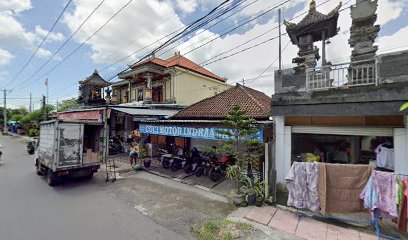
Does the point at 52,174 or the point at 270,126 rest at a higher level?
the point at 270,126

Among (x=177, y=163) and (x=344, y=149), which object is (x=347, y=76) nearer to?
(x=344, y=149)

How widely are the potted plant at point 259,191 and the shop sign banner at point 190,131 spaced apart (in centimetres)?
146

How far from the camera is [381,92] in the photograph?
5.09 meters

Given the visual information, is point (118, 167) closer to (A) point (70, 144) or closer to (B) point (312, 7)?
(A) point (70, 144)

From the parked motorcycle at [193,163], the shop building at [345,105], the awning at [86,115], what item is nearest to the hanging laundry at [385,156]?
the shop building at [345,105]

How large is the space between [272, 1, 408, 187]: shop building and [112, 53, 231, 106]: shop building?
11.5 metres

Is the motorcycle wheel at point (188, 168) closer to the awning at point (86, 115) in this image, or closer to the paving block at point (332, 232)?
the paving block at point (332, 232)

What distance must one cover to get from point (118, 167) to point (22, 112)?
55.9 m

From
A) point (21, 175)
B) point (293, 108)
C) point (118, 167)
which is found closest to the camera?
point (293, 108)

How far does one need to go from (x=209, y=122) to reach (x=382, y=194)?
17.6 feet

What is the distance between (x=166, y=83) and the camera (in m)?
18.0

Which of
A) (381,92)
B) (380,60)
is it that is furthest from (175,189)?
(380,60)

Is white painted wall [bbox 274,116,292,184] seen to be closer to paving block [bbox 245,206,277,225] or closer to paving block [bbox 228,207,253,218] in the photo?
paving block [bbox 245,206,277,225]

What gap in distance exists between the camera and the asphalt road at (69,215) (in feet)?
15.4
